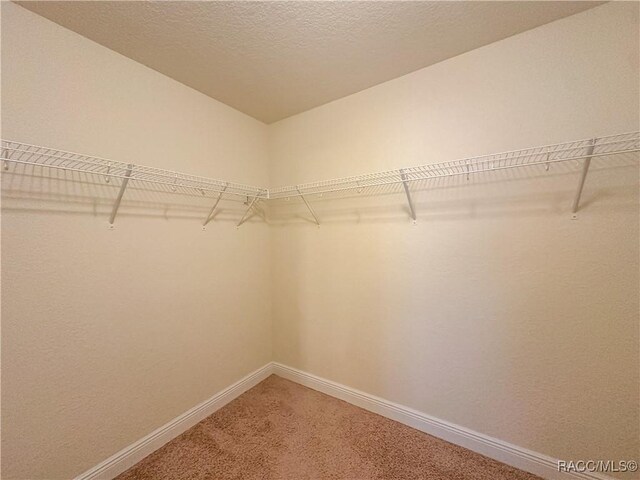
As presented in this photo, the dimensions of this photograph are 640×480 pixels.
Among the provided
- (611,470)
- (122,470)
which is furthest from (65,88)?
(611,470)

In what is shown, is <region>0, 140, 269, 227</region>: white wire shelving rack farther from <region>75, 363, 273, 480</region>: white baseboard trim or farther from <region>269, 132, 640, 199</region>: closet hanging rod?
<region>75, 363, 273, 480</region>: white baseboard trim

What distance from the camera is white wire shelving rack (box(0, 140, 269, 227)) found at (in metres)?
1.13

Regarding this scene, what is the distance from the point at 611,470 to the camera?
121 centimetres

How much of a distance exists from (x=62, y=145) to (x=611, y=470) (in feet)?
10.3

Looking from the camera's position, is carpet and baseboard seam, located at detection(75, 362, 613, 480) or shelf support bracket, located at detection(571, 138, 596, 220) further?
carpet and baseboard seam, located at detection(75, 362, 613, 480)

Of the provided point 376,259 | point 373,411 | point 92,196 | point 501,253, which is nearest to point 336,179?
point 376,259

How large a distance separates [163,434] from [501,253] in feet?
7.70

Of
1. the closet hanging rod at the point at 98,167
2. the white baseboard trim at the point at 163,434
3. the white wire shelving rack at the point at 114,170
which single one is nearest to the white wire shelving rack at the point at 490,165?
the white wire shelving rack at the point at 114,170

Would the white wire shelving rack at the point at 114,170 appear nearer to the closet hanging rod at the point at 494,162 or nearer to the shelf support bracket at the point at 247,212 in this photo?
the shelf support bracket at the point at 247,212

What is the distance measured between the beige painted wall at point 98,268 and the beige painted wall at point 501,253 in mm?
979

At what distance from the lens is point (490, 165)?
1.47m

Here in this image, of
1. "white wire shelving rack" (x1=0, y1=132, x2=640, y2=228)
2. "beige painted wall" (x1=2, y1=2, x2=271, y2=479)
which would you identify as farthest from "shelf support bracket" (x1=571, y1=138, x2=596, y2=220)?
"beige painted wall" (x1=2, y1=2, x2=271, y2=479)

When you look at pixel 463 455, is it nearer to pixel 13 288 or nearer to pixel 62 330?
pixel 62 330

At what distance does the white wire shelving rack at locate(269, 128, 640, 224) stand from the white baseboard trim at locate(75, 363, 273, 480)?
5.16ft
